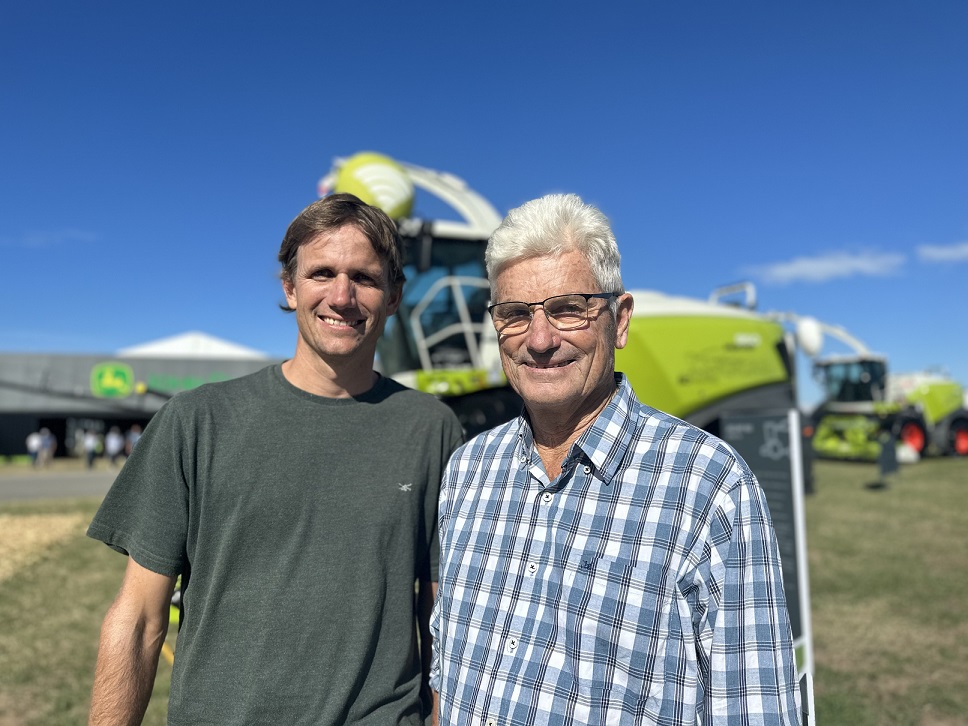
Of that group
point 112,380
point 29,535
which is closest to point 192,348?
point 112,380

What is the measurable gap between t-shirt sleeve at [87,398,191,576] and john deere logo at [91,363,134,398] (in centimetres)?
2839

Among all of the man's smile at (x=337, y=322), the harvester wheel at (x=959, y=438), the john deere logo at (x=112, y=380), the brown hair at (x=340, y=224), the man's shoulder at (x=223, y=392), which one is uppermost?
the brown hair at (x=340, y=224)

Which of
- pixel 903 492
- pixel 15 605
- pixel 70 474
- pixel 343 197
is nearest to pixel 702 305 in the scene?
pixel 343 197

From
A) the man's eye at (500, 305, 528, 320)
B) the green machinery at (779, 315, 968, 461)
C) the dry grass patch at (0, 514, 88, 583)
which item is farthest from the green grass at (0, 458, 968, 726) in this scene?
the green machinery at (779, 315, 968, 461)

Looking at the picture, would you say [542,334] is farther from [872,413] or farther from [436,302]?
[872,413]

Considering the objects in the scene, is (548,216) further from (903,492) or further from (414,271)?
(903,492)

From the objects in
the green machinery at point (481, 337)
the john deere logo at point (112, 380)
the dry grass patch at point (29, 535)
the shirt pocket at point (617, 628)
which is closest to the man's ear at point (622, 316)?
the shirt pocket at point (617, 628)

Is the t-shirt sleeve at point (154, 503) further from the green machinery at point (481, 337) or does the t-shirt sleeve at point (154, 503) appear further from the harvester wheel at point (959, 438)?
the harvester wheel at point (959, 438)

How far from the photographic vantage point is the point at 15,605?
6664 mm

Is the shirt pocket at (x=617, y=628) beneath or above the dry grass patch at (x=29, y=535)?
above

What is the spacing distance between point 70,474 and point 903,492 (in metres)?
23.3

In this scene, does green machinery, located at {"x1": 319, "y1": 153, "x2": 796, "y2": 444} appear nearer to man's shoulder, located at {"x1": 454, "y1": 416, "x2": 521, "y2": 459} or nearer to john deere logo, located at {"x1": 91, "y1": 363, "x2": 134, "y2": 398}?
man's shoulder, located at {"x1": 454, "y1": 416, "x2": 521, "y2": 459}

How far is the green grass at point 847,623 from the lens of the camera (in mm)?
4297

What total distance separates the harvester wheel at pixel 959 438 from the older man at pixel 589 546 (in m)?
26.4
